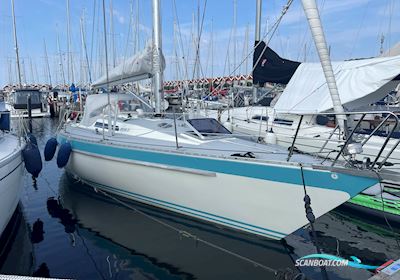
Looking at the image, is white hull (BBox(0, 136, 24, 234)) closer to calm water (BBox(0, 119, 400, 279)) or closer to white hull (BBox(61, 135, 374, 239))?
calm water (BBox(0, 119, 400, 279))

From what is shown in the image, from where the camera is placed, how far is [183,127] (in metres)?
7.45

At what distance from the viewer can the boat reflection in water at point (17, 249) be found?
4.82m

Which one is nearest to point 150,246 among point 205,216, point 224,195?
point 205,216

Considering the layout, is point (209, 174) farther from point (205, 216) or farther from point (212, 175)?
point (205, 216)

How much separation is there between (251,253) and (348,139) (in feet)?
7.26

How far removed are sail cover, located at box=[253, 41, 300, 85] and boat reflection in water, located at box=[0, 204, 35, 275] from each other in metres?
8.09

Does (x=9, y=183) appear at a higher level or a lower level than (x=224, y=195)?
higher

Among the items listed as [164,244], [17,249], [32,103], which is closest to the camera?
[17,249]

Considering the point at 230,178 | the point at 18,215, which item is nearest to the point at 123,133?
the point at 18,215

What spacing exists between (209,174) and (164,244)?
4.54 feet

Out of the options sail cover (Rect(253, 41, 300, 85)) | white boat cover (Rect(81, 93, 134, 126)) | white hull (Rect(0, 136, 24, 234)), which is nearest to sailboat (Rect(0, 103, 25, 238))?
white hull (Rect(0, 136, 24, 234))

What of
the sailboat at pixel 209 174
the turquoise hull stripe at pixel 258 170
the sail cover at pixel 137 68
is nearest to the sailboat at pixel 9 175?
the sailboat at pixel 209 174

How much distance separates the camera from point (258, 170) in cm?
488

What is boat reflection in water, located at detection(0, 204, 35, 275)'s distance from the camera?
4825 millimetres
